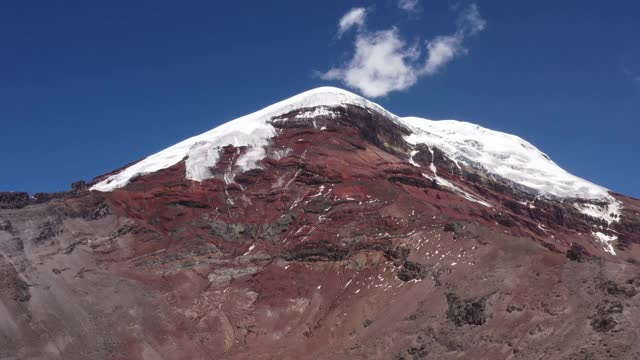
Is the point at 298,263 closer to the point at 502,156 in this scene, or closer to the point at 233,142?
the point at 233,142

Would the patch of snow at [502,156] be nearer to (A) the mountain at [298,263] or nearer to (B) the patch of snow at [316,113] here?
(A) the mountain at [298,263]

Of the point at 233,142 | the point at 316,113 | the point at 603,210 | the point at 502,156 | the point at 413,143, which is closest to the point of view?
the point at 233,142

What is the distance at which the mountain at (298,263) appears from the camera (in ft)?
222

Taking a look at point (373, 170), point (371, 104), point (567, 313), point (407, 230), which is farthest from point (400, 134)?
point (567, 313)

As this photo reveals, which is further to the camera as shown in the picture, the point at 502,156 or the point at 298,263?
the point at 502,156

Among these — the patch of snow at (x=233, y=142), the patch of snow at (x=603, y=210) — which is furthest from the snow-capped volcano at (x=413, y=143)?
the patch of snow at (x=603, y=210)

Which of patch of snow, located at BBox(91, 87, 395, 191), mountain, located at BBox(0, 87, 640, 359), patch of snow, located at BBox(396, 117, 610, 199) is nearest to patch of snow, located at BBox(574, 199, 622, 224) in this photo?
patch of snow, located at BBox(396, 117, 610, 199)

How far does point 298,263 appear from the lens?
8981cm

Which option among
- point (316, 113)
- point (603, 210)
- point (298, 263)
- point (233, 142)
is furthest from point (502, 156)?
point (298, 263)

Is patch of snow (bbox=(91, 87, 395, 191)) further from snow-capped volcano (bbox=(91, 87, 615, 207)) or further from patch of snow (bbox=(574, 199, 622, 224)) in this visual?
patch of snow (bbox=(574, 199, 622, 224))

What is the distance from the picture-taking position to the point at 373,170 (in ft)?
356

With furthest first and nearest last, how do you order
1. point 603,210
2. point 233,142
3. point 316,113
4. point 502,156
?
point 502,156, point 603,210, point 316,113, point 233,142

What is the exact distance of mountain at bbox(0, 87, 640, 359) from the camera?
6762 centimetres

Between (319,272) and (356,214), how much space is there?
1113cm
